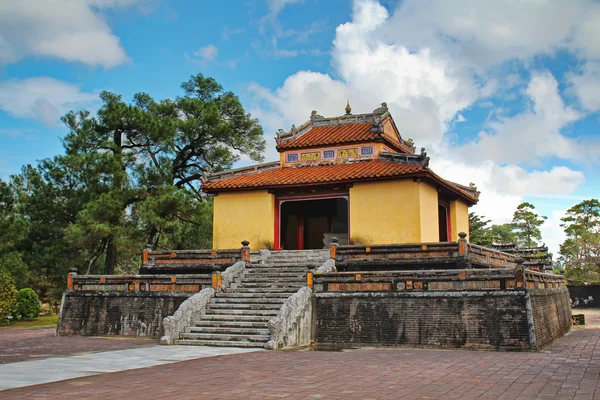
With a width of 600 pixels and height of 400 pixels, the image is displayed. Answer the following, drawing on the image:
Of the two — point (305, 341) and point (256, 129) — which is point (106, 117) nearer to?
point (256, 129)

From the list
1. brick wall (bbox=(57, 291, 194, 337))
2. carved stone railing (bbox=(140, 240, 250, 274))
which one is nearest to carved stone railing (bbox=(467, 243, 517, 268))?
carved stone railing (bbox=(140, 240, 250, 274))

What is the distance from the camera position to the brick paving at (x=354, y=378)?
7.37 meters

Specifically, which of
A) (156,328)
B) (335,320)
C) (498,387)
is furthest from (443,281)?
(156,328)

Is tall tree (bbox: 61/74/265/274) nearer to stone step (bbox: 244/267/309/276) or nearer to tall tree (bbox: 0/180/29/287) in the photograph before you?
tall tree (bbox: 0/180/29/287)

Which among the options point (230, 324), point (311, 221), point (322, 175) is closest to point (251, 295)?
point (230, 324)

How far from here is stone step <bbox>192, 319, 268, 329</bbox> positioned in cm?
1405

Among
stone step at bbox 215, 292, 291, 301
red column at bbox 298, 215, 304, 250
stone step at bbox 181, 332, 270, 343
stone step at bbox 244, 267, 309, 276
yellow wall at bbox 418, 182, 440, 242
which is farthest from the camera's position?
red column at bbox 298, 215, 304, 250

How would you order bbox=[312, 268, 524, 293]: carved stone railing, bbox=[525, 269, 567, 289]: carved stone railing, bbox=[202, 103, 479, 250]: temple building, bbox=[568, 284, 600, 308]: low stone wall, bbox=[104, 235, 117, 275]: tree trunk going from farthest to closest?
1. bbox=[568, 284, 600, 308]: low stone wall
2. bbox=[104, 235, 117, 275]: tree trunk
3. bbox=[202, 103, 479, 250]: temple building
4. bbox=[525, 269, 567, 289]: carved stone railing
5. bbox=[312, 268, 524, 293]: carved stone railing

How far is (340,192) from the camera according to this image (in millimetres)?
21016

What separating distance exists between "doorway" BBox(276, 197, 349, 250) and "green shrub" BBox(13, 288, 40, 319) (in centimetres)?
1260

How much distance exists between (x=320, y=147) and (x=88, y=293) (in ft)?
34.3

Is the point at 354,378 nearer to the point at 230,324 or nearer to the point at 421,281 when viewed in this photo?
the point at 421,281

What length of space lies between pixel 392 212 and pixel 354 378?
11641 millimetres

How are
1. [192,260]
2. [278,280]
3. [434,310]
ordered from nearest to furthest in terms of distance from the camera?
[434,310] < [278,280] < [192,260]
